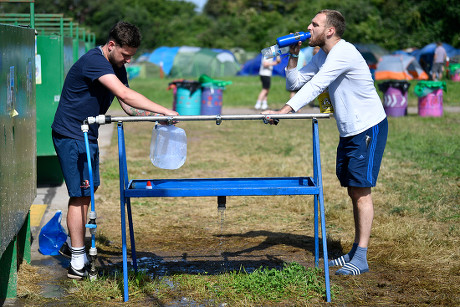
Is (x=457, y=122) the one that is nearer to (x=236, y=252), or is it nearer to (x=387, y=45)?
(x=236, y=252)

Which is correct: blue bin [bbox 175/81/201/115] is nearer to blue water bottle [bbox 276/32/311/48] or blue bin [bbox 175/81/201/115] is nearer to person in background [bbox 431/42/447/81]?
blue water bottle [bbox 276/32/311/48]

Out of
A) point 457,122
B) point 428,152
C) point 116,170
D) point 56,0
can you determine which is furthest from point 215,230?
point 56,0

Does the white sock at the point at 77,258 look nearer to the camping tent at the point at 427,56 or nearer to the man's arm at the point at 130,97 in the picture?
the man's arm at the point at 130,97

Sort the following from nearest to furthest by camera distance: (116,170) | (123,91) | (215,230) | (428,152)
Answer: (123,91) → (215,230) → (116,170) → (428,152)

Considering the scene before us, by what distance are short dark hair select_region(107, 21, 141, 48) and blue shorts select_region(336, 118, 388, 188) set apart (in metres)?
1.83

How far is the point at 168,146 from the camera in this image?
4.65 m

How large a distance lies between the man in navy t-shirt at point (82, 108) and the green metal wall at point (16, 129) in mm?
295

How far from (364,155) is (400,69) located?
25373mm

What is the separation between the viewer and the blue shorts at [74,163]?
4586 mm

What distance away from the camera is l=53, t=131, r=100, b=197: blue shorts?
459 centimetres

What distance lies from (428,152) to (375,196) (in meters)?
3.33

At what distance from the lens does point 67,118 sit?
4.58m

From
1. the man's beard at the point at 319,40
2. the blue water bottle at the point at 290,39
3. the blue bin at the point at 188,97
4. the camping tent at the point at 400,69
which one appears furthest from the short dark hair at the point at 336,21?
the camping tent at the point at 400,69

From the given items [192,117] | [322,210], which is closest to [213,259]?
[322,210]
